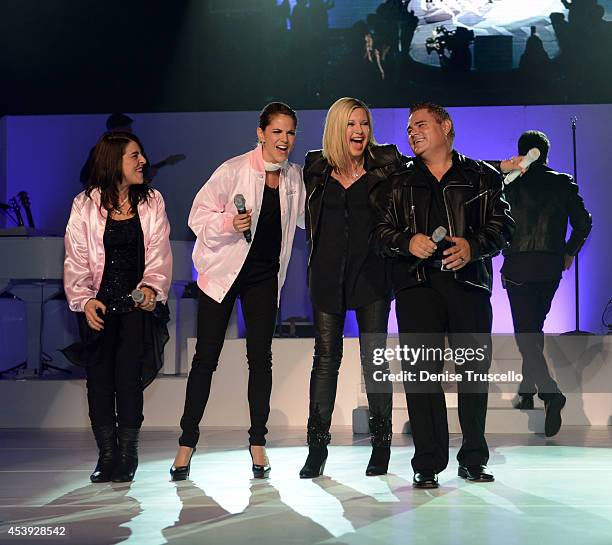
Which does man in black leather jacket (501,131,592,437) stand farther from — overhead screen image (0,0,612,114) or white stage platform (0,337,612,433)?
overhead screen image (0,0,612,114)

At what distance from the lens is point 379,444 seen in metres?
3.92

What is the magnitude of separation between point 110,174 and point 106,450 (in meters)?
1.03

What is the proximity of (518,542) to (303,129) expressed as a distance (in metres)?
5.72

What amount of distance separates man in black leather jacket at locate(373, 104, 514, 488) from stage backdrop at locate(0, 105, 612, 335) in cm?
410

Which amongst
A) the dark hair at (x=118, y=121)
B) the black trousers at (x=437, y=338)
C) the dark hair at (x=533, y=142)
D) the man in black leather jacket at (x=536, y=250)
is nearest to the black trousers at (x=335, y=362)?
the black trousers at (x=437, y=338)

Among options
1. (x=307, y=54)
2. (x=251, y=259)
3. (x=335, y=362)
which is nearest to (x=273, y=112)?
(x=251, y=259)

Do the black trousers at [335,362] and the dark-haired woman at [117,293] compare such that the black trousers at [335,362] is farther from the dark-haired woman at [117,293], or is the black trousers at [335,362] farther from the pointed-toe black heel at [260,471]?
the dark-haired woman at [117,293]

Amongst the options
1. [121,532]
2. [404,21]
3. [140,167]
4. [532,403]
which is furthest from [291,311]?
[121,532]

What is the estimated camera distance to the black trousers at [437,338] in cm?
360

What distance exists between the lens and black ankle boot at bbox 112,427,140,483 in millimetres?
3811

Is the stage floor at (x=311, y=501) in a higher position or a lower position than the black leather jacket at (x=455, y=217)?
lower

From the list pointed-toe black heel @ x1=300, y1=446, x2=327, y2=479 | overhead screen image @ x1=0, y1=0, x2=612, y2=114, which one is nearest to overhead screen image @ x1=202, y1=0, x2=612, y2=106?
overhead screen image @ x1=0, y1=0, x2=612, y2=114

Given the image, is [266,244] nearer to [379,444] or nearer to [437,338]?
[437,338]

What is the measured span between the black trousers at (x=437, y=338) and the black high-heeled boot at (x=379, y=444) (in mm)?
254
